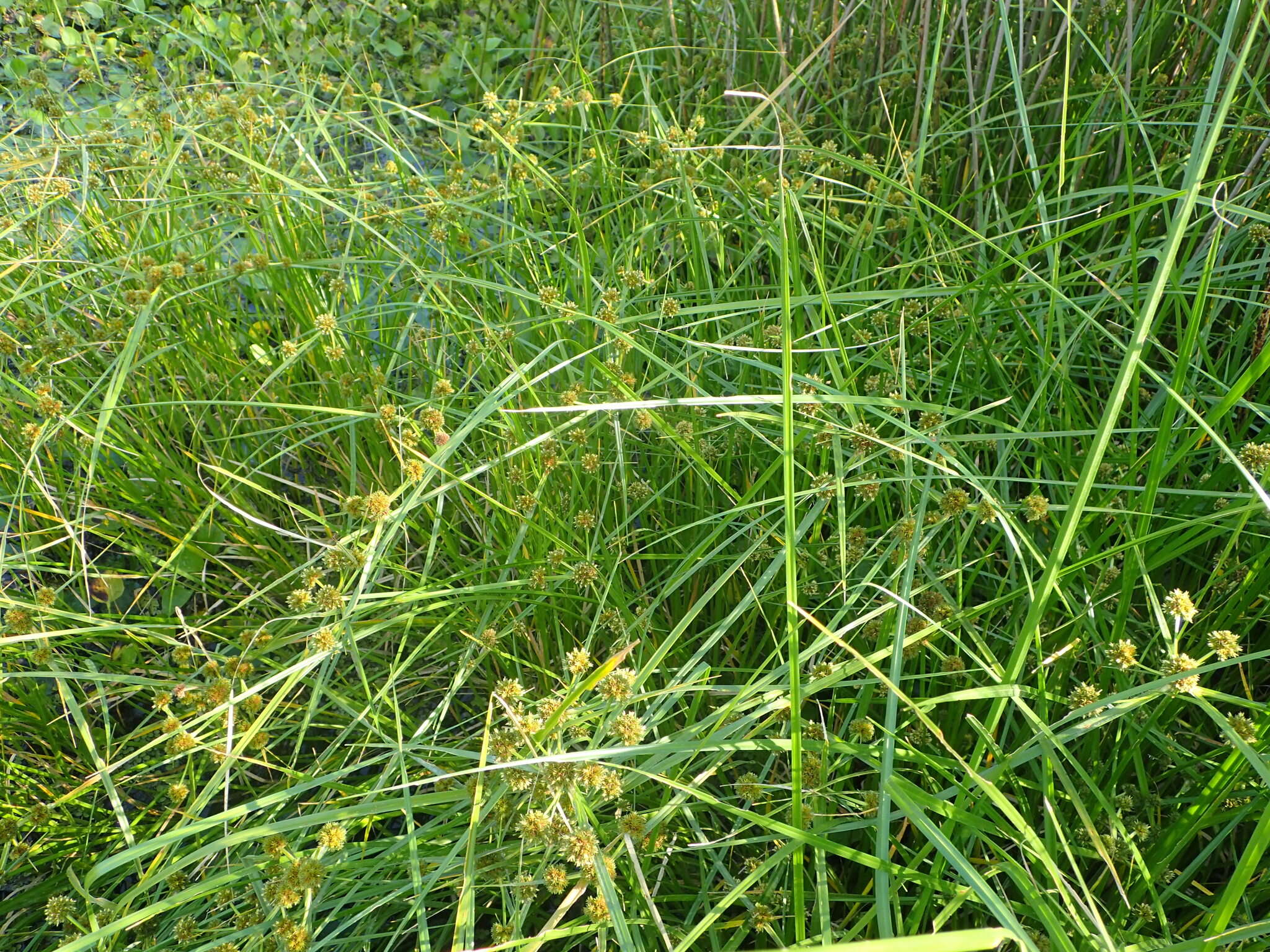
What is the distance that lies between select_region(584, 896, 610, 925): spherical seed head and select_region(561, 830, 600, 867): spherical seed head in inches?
3.6

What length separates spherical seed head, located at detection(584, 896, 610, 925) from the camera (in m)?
1.16

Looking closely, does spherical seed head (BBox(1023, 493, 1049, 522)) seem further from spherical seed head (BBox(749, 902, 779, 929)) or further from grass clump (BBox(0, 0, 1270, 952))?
spherical seed head (BBox(749, 902, 779, 929))

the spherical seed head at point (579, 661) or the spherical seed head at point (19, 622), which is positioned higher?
the spherical seed head at point (579, 661)

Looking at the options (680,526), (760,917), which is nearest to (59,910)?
(760,917)

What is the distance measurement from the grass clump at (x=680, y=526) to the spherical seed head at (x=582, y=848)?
0.01m

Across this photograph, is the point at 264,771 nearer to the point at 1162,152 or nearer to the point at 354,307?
the point at 354,307

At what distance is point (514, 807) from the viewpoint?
50.5 inches

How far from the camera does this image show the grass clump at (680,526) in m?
1.22

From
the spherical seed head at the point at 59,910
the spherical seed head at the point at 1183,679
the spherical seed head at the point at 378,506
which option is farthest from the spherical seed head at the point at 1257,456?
the spherical seed head at the point at 59,910

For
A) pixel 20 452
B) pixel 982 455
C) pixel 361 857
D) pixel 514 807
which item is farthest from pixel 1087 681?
pixel 20 452

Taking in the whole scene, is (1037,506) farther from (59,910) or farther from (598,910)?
(59,910)

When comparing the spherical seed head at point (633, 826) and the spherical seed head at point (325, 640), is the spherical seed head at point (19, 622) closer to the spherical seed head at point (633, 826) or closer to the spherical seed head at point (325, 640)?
the spherical seed head at point (325, 640)

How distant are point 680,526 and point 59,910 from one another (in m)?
1.14

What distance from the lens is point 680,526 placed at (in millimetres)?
1771
